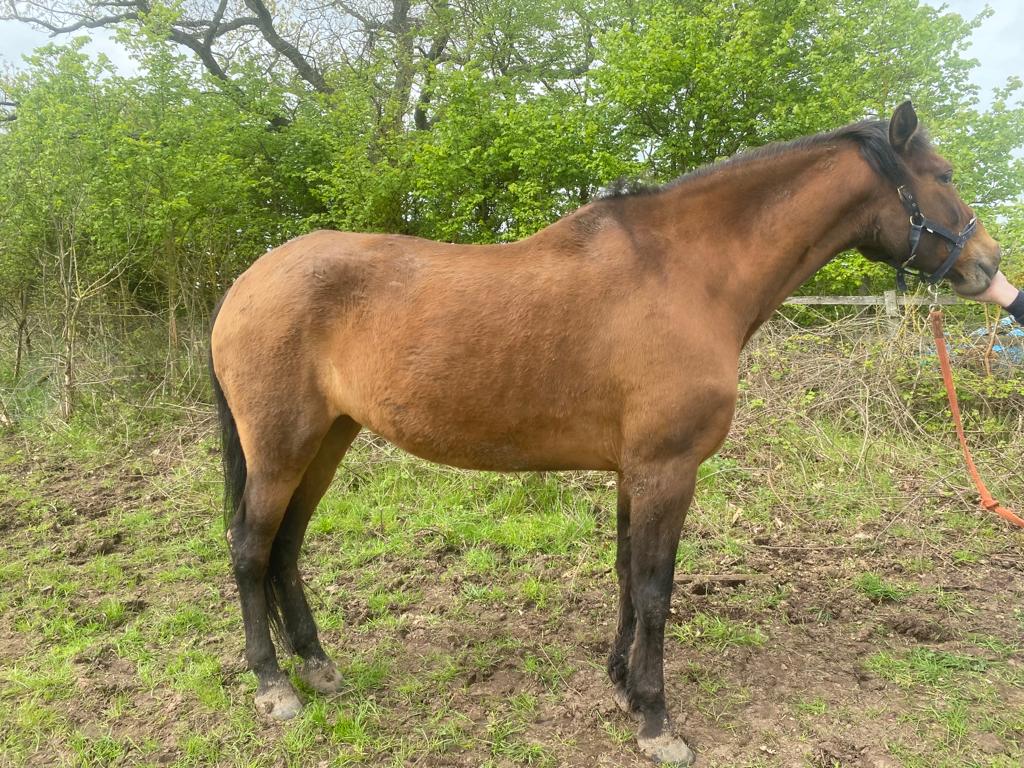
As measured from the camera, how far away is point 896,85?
11.2m

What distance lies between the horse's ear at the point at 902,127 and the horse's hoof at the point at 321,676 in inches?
139

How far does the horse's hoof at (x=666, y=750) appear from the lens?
7.81ft

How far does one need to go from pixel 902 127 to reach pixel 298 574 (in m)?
3.44

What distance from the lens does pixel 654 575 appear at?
2.42 metres

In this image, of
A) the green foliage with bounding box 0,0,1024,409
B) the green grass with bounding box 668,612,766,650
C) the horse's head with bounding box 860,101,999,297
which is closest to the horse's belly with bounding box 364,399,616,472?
the green grass with bounding box 668,612,766,650

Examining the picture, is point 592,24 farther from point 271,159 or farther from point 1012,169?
point 1012,169

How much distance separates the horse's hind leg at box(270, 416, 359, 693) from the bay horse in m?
0.23

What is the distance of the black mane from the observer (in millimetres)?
2400

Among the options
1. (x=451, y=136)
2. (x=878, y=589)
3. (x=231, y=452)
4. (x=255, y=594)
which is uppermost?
(x=451, y=136)

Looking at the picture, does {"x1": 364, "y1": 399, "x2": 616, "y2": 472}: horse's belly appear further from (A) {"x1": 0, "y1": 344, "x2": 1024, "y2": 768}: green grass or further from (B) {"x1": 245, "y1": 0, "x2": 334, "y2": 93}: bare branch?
(B) {"x1": 245, "y1": 0, "x2": 334, "y2": 93}: bare branch

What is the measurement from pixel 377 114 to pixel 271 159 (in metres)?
2.39

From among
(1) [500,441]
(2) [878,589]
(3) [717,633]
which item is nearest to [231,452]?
(1) [500,441]

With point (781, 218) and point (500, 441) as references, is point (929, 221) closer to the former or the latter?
point (781, 218)

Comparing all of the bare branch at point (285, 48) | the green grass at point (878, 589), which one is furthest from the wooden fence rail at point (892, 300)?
the bare branch at point (285, 48)
